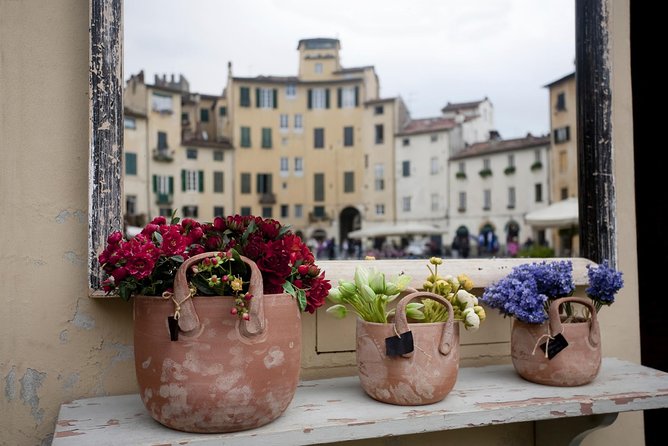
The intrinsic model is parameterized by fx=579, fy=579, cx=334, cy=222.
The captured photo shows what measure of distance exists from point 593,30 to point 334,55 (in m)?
26.1

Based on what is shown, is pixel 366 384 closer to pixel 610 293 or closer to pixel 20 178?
pixel 610 293

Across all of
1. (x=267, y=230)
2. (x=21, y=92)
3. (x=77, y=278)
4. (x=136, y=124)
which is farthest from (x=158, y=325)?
(x=136, y=124)

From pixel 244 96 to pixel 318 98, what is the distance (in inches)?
134

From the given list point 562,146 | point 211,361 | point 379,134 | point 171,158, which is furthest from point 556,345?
point 379,134

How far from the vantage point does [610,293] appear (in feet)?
4.87

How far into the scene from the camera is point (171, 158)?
24297 mm

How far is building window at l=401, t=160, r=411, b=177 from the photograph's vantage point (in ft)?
88.4

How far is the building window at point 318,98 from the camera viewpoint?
26756 mm

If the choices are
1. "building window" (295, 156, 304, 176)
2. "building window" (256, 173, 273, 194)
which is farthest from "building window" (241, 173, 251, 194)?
"building window" (295, 156, 304, 176)

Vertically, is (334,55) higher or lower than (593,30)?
higher

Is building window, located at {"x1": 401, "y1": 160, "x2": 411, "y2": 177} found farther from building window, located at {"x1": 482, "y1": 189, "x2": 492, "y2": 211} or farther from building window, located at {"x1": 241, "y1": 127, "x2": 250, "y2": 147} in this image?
building window, located at {"x1": 241, "y1": 127, "x2": 250, "y2": 147}

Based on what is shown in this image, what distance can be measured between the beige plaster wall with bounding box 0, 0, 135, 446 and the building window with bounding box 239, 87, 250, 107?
25544 mm

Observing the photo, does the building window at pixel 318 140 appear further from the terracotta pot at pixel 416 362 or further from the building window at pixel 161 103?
the terracotta pot at pixel 416 362

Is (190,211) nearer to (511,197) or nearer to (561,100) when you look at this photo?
(511,197)
